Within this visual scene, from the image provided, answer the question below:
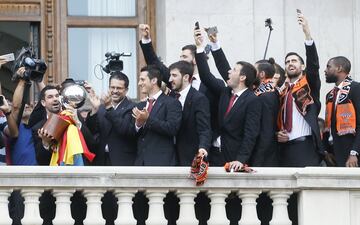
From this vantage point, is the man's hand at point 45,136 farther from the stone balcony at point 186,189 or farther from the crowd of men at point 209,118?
the stone balcony at point 186,189

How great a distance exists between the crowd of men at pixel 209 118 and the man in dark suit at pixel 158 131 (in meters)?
0.01

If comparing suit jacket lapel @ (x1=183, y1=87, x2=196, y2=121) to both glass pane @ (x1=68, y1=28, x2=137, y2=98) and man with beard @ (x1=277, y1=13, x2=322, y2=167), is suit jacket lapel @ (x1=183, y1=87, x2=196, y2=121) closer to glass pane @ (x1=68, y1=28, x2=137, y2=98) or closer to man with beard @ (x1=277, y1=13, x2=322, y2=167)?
man with beard @ (x1=277, y1=13, x2=322, y2=167)

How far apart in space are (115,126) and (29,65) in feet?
4.93

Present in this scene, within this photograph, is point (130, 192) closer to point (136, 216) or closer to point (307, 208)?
point (136, 216)

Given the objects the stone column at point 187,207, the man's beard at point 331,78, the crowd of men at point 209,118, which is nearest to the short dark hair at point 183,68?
the crowd of men at point 209,118

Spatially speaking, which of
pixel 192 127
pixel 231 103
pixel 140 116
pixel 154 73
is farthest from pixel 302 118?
pixel 140 116

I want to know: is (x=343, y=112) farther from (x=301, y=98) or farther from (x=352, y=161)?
(x=352, y=161)

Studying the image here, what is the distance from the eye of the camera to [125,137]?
2370 cm

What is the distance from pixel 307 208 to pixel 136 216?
2032 millimetres

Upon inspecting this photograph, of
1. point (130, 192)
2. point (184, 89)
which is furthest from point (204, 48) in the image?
point (130, 192)

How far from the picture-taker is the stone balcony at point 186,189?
72.9 feet

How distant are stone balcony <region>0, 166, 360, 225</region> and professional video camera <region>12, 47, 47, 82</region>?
2.32 meters

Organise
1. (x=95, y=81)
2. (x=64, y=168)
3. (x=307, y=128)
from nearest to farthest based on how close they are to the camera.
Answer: (x=64, y=168) → (x=307, y=128) → (x=95, y=81)

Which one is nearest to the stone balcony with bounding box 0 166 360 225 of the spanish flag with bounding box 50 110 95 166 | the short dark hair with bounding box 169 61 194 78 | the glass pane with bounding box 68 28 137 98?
the spanish flag with bounding box 50 110 95 166
